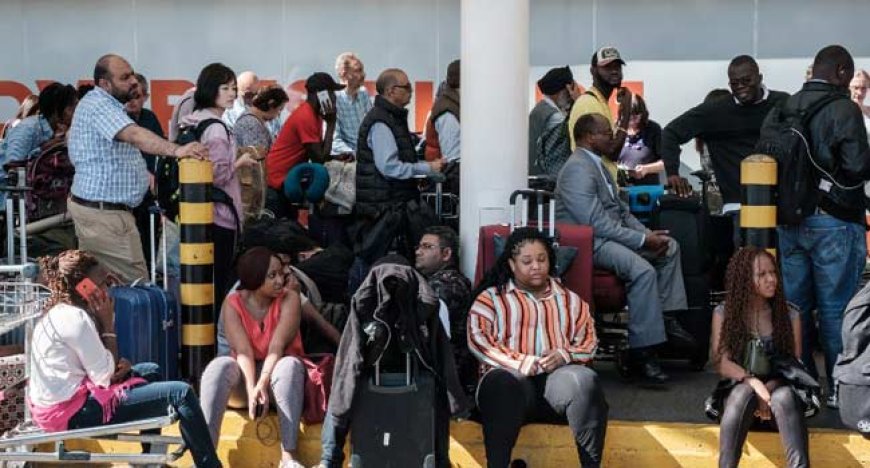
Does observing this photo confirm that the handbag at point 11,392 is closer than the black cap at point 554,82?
Yes

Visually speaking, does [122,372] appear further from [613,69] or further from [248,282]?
[613,69]

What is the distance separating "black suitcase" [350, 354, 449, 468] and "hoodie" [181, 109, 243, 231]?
2.01m

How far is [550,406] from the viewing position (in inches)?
304

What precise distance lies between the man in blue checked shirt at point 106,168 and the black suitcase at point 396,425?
6.86 ft

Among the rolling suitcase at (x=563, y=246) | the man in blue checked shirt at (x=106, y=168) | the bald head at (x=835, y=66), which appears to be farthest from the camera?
the man in blue checked shirt at (x=106, y=168)

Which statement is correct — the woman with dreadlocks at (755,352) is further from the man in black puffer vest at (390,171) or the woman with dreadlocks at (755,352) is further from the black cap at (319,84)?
the black cap at (319,84)

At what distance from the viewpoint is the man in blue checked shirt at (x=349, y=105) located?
462 inches

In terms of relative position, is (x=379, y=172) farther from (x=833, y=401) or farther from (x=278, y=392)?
(x=833, y=401)

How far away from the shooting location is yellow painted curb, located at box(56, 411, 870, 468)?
7.72m

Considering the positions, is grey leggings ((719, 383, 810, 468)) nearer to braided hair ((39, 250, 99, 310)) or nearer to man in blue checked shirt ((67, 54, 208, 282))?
braided hair ((39, 250, 99, 310))

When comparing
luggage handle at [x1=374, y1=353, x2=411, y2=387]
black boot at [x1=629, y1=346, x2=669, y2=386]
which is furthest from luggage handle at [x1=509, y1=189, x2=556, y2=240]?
luggage handle at [x1=374, y1=353, x2=411, y2=387]

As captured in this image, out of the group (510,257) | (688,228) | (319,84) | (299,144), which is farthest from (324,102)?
(510,257)

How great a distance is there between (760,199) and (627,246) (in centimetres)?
103

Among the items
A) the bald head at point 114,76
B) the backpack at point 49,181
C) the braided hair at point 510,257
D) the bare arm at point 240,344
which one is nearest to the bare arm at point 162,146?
the bald head at point 114,76
